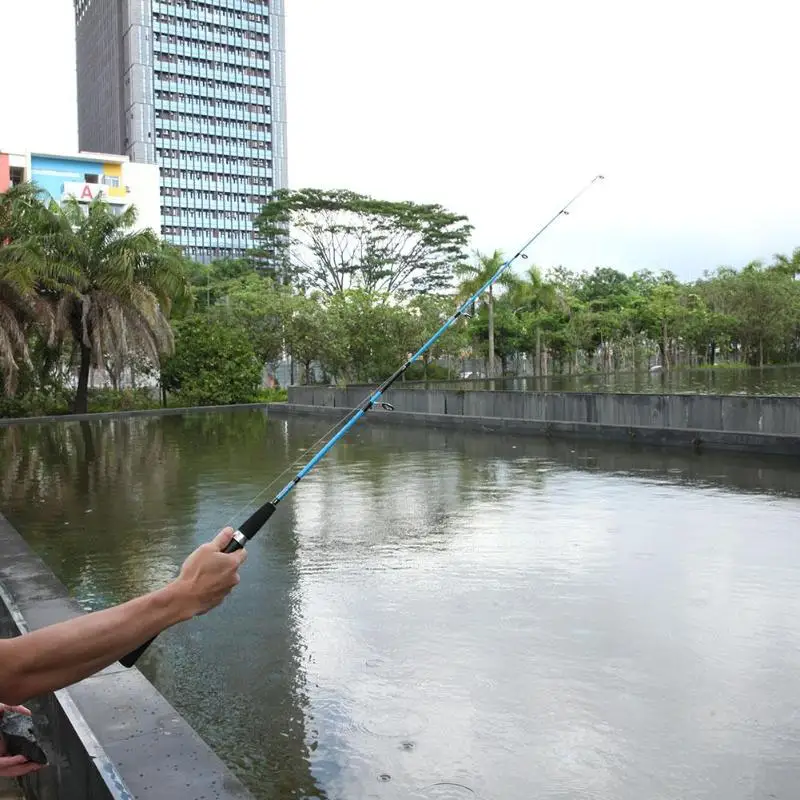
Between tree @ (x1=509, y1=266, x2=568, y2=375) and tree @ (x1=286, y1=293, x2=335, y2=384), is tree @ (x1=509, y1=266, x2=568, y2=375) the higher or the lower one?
the higher one

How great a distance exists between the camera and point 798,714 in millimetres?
4352

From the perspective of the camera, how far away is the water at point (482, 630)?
3938 mm

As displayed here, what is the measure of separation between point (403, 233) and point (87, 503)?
51.5m

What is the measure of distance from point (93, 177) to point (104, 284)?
184 feet

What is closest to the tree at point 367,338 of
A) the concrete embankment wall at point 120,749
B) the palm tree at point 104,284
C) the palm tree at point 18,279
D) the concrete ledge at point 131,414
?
the concrete ledge at point 131,414

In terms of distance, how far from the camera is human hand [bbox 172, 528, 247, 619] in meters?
2.05

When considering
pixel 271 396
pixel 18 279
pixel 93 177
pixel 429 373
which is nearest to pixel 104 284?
pixel 18 279

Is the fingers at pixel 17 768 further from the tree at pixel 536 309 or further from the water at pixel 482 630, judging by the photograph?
the tree at pixel 536 309

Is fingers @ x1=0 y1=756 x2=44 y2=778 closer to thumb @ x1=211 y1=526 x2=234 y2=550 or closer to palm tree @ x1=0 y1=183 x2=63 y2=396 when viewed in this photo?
thumb @ x1=211 y1=526 x2=234 y2=550

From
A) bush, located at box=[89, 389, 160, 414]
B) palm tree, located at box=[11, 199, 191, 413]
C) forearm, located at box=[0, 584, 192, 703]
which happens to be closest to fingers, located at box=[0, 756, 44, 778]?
forearm, located at box=[0, 584, 192, 703]

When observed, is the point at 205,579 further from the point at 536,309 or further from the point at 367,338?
the point at 536,309

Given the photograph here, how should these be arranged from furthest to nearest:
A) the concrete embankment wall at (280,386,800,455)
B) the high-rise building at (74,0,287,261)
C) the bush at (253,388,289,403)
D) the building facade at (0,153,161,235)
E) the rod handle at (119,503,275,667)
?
the high-rise building at (74,0,287,261) < the building facade at (0,153,161,235) < the bush at (253,388,289,403) < the concrete embankment wall at (280,386,800,455) < the rod handle at (119,503,275,667)

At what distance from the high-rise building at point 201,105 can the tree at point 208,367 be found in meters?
87.4

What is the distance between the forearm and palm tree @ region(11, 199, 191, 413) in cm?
2770
